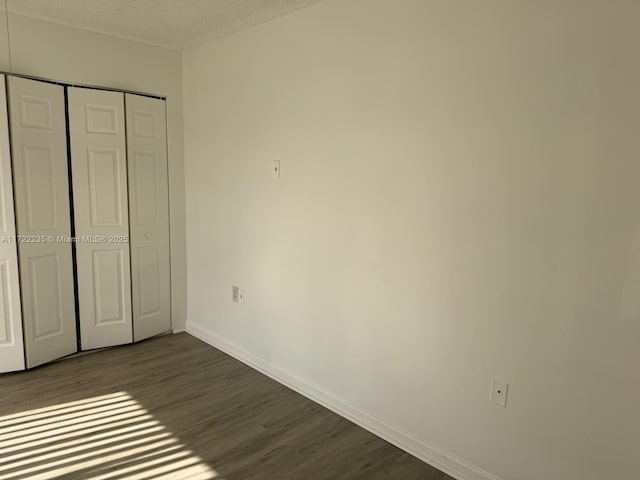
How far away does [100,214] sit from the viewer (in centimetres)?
356

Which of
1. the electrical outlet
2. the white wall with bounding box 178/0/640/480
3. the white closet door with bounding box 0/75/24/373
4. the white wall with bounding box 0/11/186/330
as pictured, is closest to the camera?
the white wall with bounding box 178/0/640/480

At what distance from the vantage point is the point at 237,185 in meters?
3.48

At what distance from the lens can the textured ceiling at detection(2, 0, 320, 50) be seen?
2.82 meters

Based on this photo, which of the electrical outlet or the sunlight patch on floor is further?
the sunlight patch on floor

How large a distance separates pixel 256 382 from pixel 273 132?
1796mm

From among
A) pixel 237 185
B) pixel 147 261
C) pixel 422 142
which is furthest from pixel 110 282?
pixel 422 142

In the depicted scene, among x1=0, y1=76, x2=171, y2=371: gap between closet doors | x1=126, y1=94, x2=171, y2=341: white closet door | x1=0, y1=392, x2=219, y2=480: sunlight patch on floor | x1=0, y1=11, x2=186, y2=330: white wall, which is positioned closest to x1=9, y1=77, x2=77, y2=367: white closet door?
x1=0, y1=76, x2=171, y2=371: gap between closet doors

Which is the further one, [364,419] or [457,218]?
[364,419]

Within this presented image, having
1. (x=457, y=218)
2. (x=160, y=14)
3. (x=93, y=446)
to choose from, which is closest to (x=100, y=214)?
(x=160, y=14)

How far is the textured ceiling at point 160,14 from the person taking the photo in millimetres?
2818

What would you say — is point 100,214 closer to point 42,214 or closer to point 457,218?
point 42,214

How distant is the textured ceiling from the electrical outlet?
2.38 meters

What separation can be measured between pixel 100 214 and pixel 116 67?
1.19 metres

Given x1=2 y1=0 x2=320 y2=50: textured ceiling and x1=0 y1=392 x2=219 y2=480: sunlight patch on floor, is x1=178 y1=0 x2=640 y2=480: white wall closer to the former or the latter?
x1=2 y1=0 x2=320 y2=50: textured ceiling
